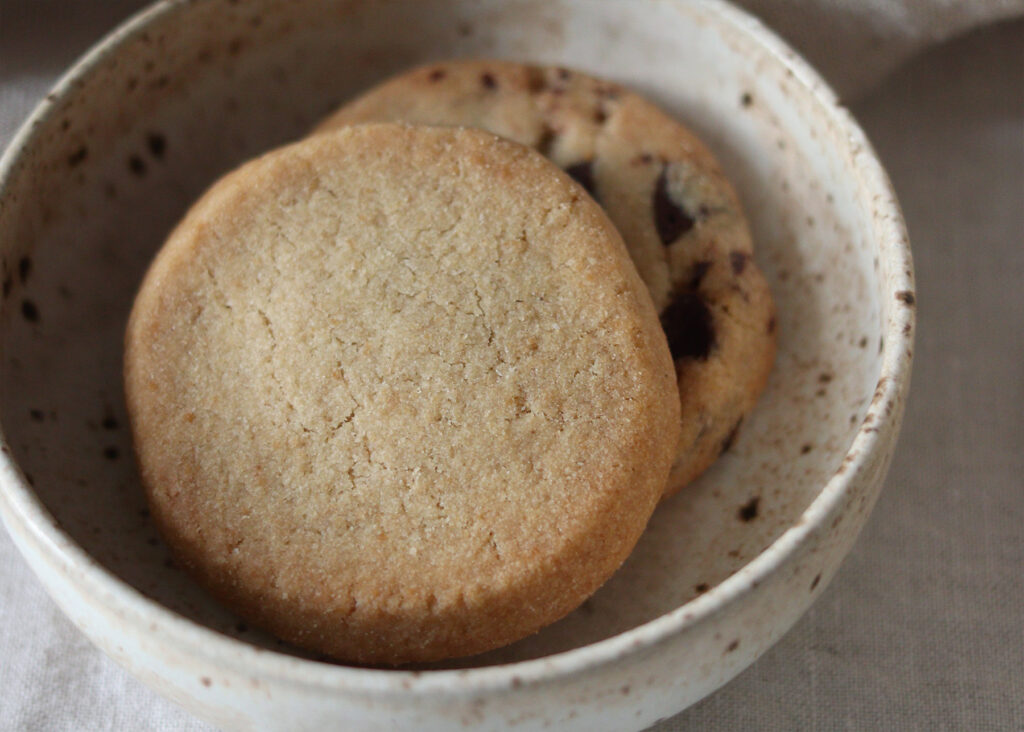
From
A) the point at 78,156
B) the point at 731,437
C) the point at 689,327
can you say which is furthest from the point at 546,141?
the point at 78,156

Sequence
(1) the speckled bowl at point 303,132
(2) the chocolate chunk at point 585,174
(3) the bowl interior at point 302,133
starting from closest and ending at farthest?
(1) the speckled bowl at point 303,132, (3) the bowl interior at point 302,133, (2) the chocolate chunk at point 585,174

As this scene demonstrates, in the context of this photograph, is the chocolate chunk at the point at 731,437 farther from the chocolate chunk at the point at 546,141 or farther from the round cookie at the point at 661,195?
the chocolate chunk at the point at 546,141

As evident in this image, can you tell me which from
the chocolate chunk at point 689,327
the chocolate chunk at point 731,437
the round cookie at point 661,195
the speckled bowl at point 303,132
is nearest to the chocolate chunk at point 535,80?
the round cookie at point 661,195

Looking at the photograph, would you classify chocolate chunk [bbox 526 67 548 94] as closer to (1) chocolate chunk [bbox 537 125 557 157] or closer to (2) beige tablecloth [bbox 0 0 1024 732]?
(1) chocolate chunk [bbox 537 125 557 157]

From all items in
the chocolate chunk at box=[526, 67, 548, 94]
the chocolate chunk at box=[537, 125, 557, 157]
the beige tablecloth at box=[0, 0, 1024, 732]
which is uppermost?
the chocolate chunk at box=[526, 67, 548, 94]

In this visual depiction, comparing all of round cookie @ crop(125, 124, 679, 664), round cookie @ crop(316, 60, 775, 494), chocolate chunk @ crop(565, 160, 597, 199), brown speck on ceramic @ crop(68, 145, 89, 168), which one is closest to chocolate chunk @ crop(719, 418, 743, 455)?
round cookie @ crop(316, 60, 775, 494)

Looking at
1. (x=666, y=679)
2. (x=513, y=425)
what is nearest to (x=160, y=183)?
(x=513, y=425)

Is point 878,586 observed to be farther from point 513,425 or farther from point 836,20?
point 836,20

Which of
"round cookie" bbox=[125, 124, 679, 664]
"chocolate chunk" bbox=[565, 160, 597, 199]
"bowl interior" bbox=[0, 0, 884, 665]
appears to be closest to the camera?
"round cookie" bbox=[125, 124, 679, 664]

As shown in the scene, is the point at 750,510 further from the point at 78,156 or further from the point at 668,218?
the point at 78,156
